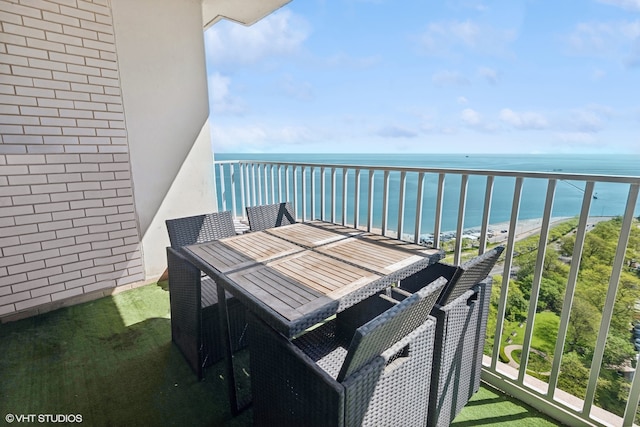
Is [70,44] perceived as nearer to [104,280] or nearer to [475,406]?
[104,280]

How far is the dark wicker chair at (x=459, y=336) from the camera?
1516mm

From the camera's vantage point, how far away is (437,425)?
1.65 m

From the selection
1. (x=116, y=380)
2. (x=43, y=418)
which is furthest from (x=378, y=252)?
(x=43, y=418)

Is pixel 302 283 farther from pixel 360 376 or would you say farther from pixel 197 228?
pixel 197 228

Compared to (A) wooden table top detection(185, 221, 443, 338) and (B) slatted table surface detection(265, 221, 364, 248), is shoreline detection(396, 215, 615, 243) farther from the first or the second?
(B) slatted table surface detection(265, 221, 364, 248)

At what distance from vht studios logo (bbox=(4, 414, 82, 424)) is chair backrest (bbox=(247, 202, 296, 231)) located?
1852 mm

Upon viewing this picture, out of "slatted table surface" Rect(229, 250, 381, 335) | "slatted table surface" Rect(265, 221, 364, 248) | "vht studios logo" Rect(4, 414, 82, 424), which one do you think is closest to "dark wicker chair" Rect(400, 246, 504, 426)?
"slatted table surface" Rect(229, 250, 381, 335)

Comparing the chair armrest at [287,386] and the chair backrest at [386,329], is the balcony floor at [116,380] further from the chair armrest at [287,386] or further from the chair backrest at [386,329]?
the chair backrest at [386,329]

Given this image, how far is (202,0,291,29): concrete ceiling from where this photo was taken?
13.2ft

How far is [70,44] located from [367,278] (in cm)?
378

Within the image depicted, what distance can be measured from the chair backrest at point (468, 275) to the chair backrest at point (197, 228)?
2.11m

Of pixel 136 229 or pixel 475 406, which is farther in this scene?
pixel 136 229

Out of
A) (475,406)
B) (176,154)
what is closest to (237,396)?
(475,406)

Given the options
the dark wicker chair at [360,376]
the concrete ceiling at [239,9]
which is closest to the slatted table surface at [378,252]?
the dark wicker chair at [360,376]
